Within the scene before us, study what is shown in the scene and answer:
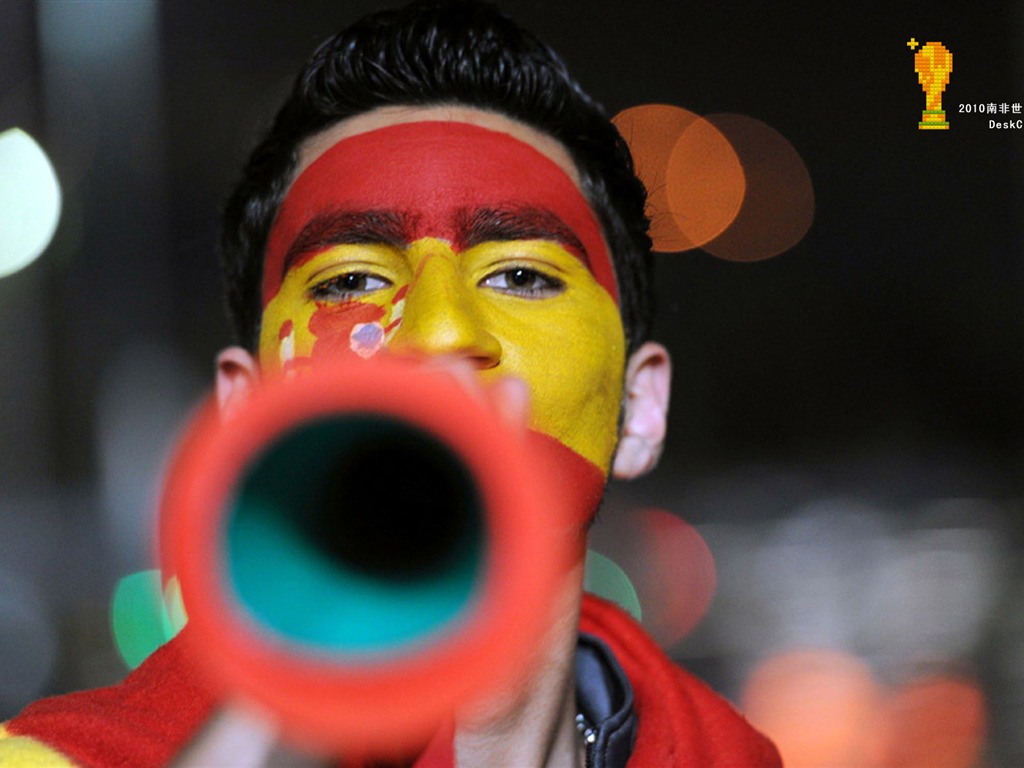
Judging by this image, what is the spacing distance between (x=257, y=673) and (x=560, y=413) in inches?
26.4

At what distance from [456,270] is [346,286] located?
17 cm

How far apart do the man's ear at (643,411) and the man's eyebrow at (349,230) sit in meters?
0.47

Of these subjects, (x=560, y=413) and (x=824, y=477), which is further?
(x=824, y=477)

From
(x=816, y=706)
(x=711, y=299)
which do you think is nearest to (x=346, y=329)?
(x=816, y=706)

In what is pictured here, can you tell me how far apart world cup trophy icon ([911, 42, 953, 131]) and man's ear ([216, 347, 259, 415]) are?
1.74 meters

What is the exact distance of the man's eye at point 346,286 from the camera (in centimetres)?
159

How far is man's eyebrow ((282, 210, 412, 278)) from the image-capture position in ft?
5.24

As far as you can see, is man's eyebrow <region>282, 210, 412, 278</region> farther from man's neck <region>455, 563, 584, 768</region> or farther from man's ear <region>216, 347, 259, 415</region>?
man's neck <region>455, 563, 584, 768</region>

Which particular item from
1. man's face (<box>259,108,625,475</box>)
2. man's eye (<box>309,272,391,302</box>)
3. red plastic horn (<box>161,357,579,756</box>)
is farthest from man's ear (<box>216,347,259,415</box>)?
red plastic horn (<box>161,357,579,756</box>)

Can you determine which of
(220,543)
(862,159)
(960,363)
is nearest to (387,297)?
(220,543)

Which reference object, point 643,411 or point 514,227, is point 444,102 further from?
point 643,411

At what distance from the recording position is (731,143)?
3.76 metres

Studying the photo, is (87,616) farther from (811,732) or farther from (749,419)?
(749,419)

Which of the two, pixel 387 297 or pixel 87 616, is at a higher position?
pixel 387 297
